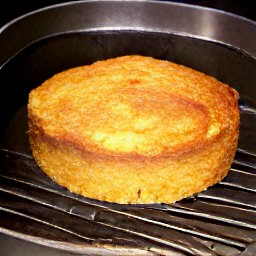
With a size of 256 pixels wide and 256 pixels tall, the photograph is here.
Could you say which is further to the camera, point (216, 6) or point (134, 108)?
point (216, 6)

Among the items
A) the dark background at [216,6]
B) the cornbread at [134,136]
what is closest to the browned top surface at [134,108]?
the cornbread at [134,136]

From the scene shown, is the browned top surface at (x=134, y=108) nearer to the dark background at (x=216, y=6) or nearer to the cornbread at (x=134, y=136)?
the cornbread at (x=134, y=136)

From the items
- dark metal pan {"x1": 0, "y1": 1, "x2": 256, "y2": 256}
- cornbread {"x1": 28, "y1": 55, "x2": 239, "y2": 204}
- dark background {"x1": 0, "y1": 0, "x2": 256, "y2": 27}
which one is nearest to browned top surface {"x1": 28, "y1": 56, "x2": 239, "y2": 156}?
cornbread {"x1": 28, "y1": 55, "x2": 239, "y2": 204}

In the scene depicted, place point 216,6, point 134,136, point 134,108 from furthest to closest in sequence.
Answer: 1. point 216,6
2. point 134,108
3. point 134,136

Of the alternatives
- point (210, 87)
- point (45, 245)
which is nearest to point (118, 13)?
point (210, 87)

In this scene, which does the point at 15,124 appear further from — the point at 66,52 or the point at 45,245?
the point at 45,245

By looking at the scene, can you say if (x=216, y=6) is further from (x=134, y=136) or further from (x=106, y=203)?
(x=106, y=203)

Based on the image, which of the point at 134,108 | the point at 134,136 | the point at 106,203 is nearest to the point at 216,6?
the point at 134,108
